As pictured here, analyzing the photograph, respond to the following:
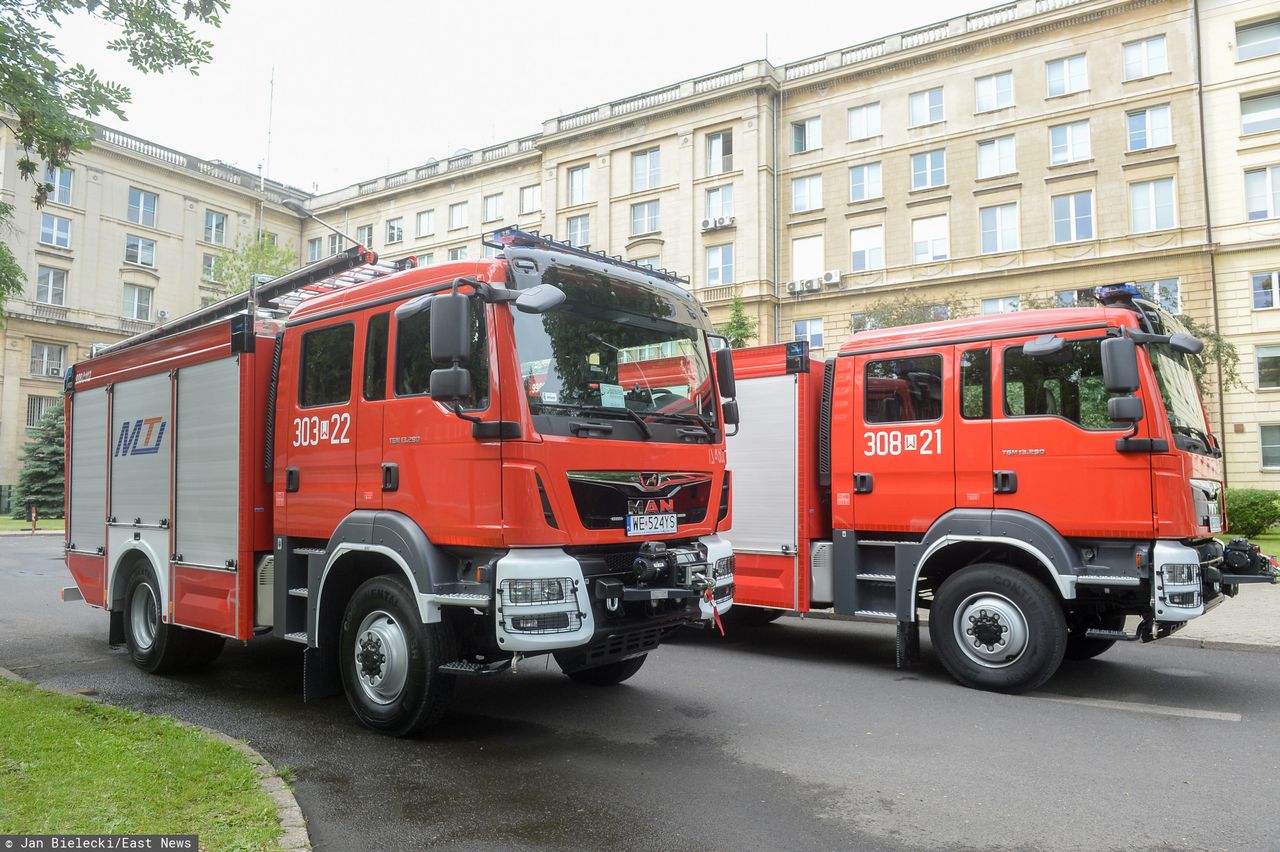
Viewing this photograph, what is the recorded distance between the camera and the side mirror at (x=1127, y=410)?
257 inches

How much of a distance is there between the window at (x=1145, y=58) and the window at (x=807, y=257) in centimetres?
1234

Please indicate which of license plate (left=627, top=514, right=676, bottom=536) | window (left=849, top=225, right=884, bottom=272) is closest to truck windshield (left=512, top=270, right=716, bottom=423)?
license plate (left=627, top=514, right=676, bottom=536)

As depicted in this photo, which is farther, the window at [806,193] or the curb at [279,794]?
the window at [806,193]

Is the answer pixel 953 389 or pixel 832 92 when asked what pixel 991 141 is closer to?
pixel 832 92

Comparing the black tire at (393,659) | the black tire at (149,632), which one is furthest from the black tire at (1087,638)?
the black tire at (149,632)

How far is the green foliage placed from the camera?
2062cm

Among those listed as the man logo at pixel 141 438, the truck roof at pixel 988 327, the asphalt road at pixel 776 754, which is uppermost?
the truck roof at pixel 988 327

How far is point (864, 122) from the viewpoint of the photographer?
121ft

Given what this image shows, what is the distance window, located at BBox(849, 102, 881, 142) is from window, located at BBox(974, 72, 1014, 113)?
3892mm

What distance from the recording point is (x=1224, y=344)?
27219 millimetres

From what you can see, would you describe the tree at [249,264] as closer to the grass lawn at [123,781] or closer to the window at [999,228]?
the window at [999,228]

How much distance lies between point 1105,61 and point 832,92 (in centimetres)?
1013

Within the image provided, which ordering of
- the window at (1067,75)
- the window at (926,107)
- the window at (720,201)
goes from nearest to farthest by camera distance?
the window at (1067,75), the window at (926,107), the window at (720,201)

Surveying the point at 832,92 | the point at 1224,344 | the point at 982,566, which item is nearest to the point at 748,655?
the point at 982,566
